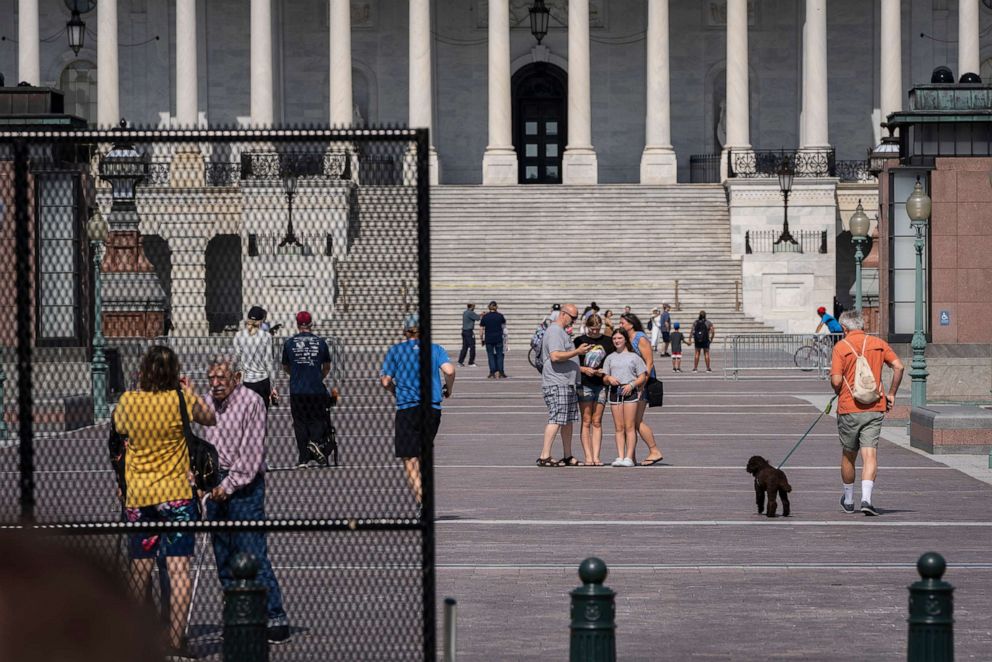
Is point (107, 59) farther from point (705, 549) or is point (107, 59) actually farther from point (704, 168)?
point (705, 549)

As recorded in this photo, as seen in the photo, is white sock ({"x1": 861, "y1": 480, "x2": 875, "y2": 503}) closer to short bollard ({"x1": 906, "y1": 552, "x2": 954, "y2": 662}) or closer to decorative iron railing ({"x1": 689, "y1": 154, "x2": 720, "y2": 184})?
short bollard ({"x1": 906, "y1": 552, "x2": 954, "y2": 662})

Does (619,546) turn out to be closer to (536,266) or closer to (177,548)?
(177,548)

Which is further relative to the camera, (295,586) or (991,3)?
(991,3)

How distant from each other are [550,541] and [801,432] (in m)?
10.9

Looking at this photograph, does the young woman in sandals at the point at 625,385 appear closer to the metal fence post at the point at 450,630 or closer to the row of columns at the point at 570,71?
the metal fence post at the point at 450,630

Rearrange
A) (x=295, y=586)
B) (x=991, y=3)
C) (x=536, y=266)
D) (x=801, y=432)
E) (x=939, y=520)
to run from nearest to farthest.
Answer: (x=295, y=586), (x=939, y=520), (x=801, y=432), (x=536, y=266), (x=991, y=3)

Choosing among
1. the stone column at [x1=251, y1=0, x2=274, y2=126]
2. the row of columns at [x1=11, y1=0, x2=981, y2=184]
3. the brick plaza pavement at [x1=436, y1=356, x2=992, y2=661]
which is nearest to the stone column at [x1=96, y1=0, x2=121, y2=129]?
the row of columns at [x1=11, y1=0, x2=981, y2=184]

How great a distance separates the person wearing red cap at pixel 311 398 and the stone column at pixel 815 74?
5380 centimetres

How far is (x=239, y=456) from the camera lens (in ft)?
33.7

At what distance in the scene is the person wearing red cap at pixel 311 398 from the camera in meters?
9.25

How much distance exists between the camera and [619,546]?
14180mm

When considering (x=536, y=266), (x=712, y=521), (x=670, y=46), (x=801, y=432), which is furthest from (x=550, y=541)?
(x=670, y=46)

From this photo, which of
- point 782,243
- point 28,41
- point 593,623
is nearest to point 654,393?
point 593,623

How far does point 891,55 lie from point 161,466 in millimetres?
57720
